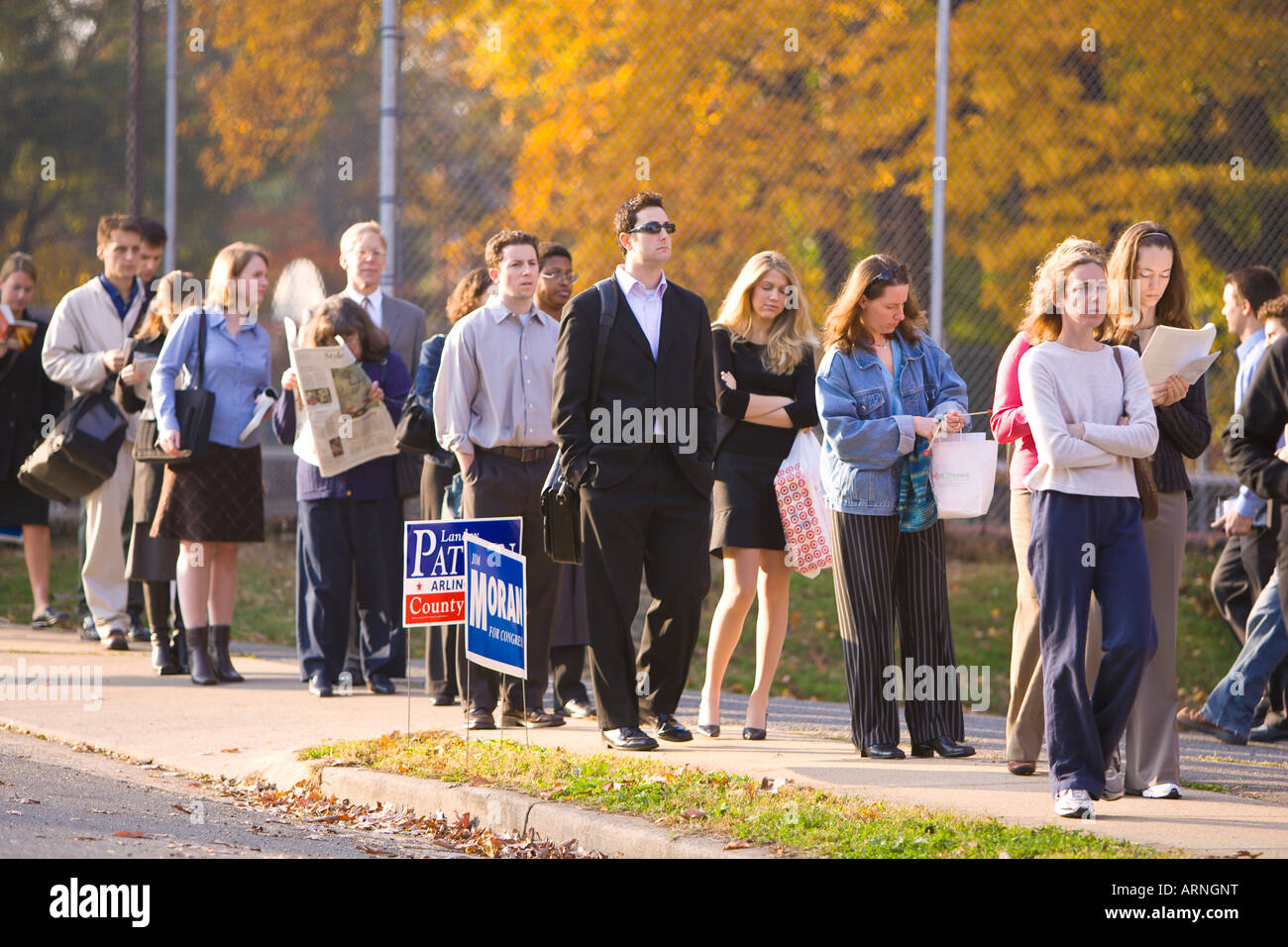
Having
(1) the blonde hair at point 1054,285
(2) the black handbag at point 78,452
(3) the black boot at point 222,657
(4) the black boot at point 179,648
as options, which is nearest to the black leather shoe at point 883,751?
(1) the blonde hair at point 1054,285

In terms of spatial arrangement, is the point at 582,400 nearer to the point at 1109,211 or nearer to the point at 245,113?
the point at 1109,211

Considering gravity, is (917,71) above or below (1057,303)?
above

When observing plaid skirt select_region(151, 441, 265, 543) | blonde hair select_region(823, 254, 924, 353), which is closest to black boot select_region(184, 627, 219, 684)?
plaid skirt select_region(151, 441, 265, 543)

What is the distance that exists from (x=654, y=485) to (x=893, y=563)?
111 cm

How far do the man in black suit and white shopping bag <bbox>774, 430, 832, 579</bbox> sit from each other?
1.41 ft

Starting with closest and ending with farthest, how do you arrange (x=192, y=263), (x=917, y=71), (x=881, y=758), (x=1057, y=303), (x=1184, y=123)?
(x=1057, y=303), (x=881, y=758), (x=917, y=71), (x=1184, y=123), (x=192, y=263)

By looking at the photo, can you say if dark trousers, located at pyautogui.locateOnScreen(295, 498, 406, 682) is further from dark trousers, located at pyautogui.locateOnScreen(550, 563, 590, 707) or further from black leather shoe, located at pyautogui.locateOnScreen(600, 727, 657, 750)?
black leather shoe, located at pyautogui.locateOnScreen(600, 727, 657, 750)

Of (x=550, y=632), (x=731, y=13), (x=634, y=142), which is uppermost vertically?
(x=731, y=13)

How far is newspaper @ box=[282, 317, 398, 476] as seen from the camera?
8805mm

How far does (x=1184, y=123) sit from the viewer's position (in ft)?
45.9

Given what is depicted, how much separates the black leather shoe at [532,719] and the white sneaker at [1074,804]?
115 inches

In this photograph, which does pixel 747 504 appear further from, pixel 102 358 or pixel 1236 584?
pixel 102 358
